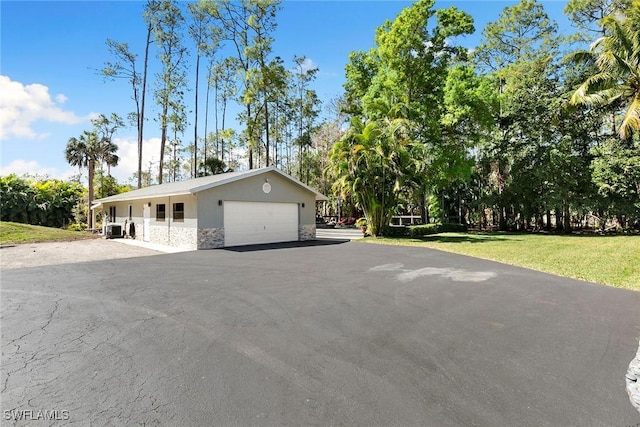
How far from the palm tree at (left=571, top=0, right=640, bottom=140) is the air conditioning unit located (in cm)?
2504

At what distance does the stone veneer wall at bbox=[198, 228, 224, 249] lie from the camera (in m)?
12.7

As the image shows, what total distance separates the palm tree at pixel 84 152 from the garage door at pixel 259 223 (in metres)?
17.8

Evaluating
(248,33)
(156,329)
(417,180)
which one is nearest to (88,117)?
(248,33)

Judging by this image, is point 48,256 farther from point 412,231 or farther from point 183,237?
point 412,231

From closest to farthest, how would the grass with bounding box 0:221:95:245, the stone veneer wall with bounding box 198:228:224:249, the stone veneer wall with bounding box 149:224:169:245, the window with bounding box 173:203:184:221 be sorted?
the stone veneer wall with bounding box 198:228:224:249 → the window with bounding box 173:203:184:221 → the stone veneer wall with bounding box 149:224:169:245 → the grass with bounding box 0:221:95:245

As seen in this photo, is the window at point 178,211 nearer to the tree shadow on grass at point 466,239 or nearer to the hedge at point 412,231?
the hedge at point 412,231

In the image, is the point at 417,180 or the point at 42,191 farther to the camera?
the point at 42,191

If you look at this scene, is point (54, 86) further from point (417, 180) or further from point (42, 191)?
point (417, 180)

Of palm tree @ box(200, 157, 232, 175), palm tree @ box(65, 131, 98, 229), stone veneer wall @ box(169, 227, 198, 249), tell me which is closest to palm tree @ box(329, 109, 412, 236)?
stone veneer wall @ box(169, 227, 198, 249)

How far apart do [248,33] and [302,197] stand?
1456 cm

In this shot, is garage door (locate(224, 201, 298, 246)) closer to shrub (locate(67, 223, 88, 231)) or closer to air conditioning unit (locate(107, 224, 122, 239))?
air conditioning unit (locate(107, 224, 122, 239))

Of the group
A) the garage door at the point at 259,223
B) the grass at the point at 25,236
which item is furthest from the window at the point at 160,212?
the grass at the point at 25,236

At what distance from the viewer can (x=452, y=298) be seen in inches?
223

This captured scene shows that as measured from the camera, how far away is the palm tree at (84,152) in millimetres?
24984
